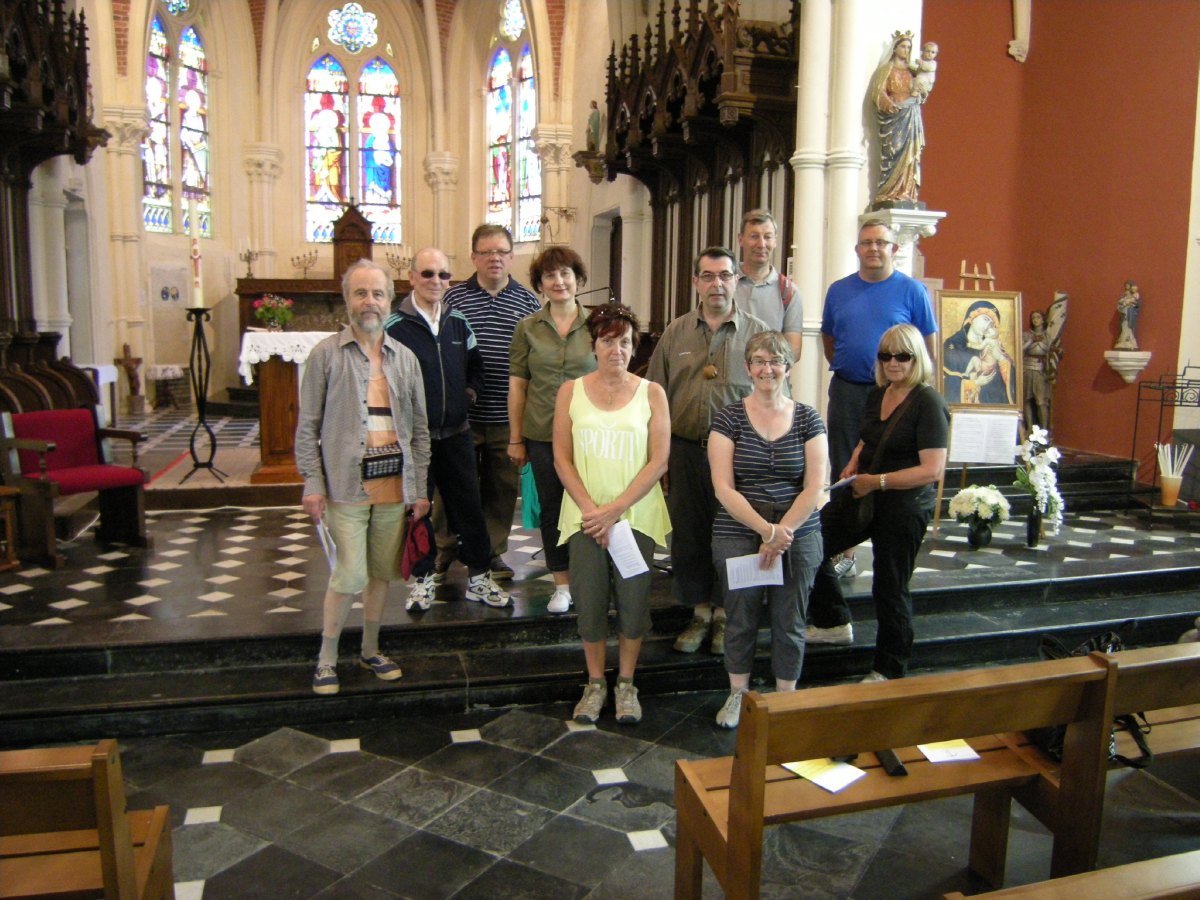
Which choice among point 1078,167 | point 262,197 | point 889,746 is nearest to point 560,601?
point 889,746

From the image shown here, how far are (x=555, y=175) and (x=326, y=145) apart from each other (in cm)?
562

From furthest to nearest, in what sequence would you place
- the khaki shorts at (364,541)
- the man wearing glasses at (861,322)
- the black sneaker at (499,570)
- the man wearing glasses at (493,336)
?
the black sneaker at (499,570) → the man wearing glasses at (493,336) → the man wearing glasses at (861,322) → the khaki shorts at (364,541)

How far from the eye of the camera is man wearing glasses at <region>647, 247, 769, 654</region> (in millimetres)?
3643

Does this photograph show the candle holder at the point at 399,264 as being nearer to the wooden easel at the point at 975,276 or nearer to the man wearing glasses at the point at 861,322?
the wooden easel at the point at 975,276

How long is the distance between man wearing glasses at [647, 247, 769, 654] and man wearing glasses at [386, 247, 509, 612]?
0.84 meters

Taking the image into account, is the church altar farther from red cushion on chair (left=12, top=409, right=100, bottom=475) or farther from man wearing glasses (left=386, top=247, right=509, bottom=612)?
man wearing glasses (left=386, top=247, right=509, bottom=612)

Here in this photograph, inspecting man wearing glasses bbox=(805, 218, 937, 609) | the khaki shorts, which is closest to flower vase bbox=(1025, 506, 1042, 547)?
man wearing glasses bbox=(805, 218, 937, 609)

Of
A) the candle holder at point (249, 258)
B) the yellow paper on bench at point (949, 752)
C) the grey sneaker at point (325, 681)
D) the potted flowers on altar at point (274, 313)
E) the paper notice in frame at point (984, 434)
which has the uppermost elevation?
the candle holder at point (249, 258)

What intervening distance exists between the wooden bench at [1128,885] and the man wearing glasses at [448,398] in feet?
9.24

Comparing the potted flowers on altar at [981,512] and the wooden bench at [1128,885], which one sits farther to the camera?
the potted flowers on altar at [981,512]

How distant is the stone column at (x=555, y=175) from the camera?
13.1 meters

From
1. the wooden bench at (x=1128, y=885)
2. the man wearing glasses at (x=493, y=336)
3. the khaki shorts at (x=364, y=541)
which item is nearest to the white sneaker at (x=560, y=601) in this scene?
the man wearing glasses at (x=493, y=336)

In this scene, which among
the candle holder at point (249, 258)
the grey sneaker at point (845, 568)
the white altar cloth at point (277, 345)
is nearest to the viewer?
A: the grey sneaker at point (845, 568)

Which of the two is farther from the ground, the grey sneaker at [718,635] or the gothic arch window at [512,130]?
the gothic arch window at [512,130]
